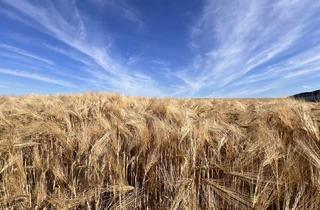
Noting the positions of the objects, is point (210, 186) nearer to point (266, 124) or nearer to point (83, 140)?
point (266, 124)

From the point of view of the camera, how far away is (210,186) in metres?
2.45

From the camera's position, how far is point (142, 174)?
2.79 metres

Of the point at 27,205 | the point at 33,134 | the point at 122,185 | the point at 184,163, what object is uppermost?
the point at 33,134

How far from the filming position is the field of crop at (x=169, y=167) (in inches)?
92.5

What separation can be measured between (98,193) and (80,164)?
38 cm

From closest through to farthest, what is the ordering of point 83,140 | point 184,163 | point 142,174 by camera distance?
point 184,163
point 142,174
point 83,140

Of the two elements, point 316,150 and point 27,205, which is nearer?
point 316,150

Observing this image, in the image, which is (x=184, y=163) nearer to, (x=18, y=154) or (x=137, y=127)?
(x=137, y=127)

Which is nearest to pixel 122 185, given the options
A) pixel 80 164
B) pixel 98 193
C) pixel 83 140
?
pixel 98 193

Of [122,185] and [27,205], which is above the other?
[122,185]

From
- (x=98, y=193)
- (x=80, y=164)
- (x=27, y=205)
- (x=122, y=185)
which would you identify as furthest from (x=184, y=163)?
(x=27, y=205)

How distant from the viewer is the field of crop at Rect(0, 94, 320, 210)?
235 cm

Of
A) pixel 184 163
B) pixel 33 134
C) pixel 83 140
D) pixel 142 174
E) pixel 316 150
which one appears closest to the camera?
pixel 316 150

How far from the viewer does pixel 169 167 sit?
8.79ft
